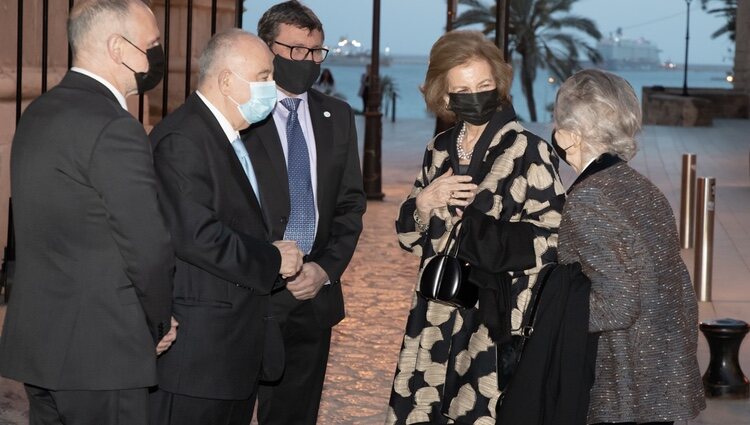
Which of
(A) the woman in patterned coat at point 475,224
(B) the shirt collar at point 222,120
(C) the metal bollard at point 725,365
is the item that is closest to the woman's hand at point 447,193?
(A) the woman in patterned coat at point 475,224

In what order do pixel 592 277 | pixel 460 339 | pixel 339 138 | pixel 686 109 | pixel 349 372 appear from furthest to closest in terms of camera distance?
1. pixel 686 109
2. pixel 349 372
3. pixel 339 138
4. pixel 460 339
5. pixel 592 277

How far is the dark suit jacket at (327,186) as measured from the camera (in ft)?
14.8

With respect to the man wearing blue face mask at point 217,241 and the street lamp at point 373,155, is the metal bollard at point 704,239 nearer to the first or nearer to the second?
the street lamp at point 373,155

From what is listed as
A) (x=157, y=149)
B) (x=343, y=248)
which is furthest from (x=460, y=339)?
(x=157, y=149)

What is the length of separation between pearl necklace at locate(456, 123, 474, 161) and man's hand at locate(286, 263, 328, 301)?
66 centimetres

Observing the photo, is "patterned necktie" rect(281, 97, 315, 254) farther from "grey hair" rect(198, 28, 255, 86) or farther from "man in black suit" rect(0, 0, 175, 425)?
"man in black suit" rect(0, 0, 175, 425)

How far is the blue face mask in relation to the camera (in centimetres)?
409

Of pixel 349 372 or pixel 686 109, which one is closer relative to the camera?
pixel 349 372

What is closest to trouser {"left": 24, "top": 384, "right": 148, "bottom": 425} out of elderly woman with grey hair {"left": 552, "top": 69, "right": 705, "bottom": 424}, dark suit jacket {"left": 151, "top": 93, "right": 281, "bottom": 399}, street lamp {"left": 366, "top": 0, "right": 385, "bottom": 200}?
dark suit jacket {"left": 151, "top": 93, "right": 281, "bottom": 399}

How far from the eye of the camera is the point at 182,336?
3.99m

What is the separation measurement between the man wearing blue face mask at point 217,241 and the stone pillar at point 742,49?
117ft

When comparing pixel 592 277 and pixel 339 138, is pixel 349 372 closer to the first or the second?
pixel 339 138

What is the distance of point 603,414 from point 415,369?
0.83 meters

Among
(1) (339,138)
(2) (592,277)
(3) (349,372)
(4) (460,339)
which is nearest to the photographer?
(2) (592,277)
